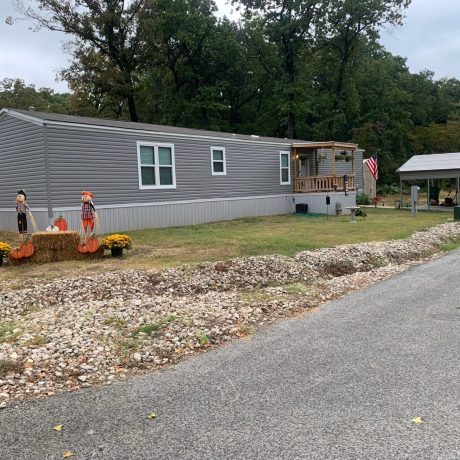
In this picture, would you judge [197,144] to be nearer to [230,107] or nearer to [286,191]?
[286,191]

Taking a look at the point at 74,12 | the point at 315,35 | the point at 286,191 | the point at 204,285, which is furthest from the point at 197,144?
the point at 315,35

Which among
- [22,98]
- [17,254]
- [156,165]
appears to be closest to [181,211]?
[156,165]

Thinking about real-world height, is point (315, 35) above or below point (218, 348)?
above

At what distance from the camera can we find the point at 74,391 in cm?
366

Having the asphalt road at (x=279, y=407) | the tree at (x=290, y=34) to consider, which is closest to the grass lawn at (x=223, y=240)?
the asphalt road at (x=279, y=407)

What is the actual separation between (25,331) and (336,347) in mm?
3217

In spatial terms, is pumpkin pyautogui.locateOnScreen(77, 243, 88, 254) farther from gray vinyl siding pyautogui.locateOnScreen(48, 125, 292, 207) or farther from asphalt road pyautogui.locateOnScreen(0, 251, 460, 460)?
asphalt road pyautogui.locateOnScreen(0, 251, 460, 460)

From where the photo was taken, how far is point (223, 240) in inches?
452

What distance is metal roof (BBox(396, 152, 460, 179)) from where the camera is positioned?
2078 cm

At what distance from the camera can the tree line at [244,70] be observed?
30.1 metres

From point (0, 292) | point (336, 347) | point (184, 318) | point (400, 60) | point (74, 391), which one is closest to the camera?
point (74, 391)

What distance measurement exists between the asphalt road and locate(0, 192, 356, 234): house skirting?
935 centimetres

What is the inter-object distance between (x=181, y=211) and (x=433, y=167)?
12592mm

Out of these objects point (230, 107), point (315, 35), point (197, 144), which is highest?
point (315, 35)
